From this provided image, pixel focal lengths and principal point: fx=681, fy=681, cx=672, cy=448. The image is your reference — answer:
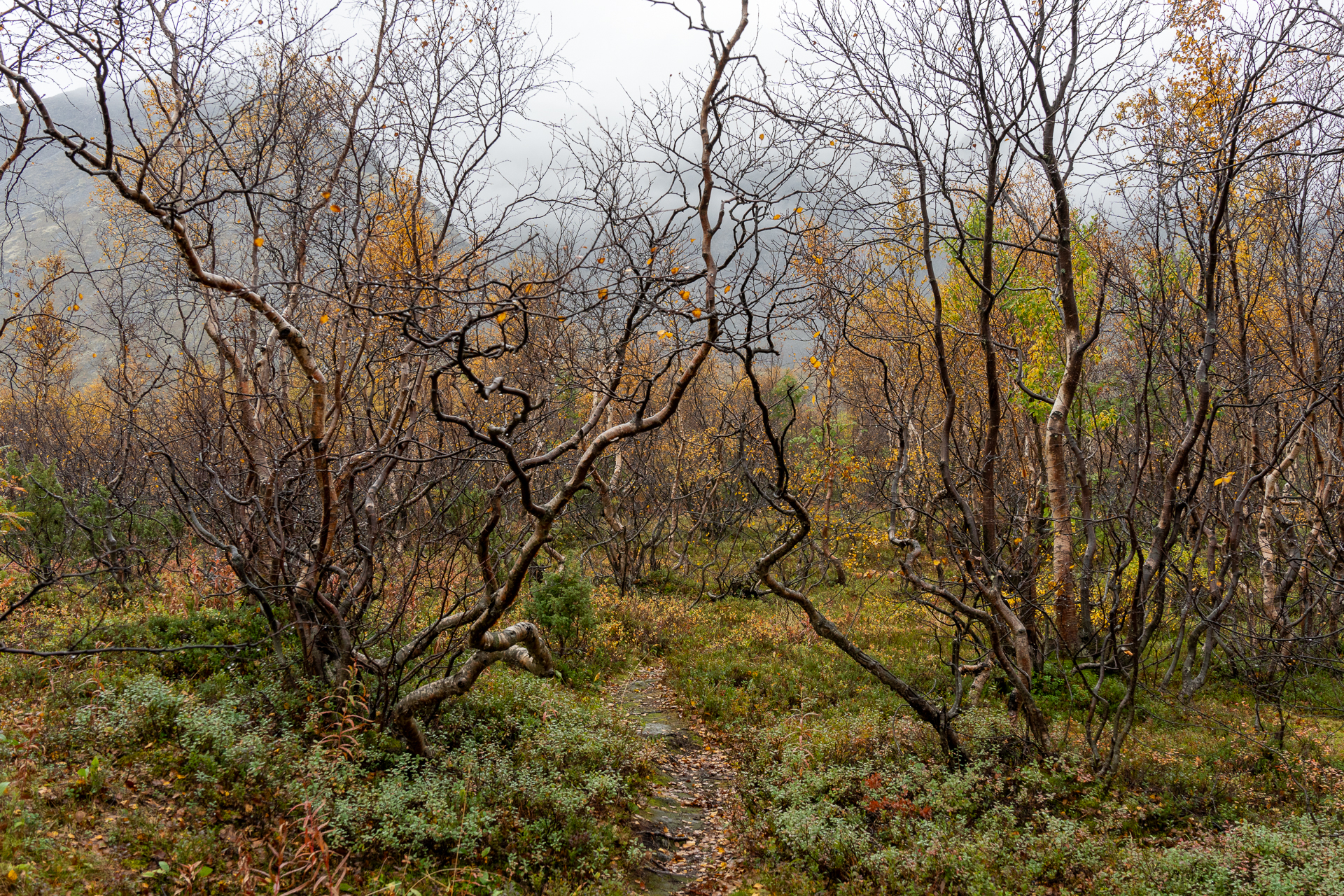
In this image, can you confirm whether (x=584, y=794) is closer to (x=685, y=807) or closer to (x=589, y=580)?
(x=685, y=807)

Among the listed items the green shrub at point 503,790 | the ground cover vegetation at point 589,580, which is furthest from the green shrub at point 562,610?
the green shrub at point 503,790

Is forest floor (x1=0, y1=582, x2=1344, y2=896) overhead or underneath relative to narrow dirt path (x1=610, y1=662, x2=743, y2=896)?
overhead

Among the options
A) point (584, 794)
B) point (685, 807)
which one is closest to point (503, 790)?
point (584, 794)

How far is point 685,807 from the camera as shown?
20.4ft

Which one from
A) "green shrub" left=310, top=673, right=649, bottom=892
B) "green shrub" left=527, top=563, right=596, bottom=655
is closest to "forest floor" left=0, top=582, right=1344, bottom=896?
"green shrub" left=310, top=673, right=649, bottom=892

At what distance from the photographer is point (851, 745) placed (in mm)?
6773

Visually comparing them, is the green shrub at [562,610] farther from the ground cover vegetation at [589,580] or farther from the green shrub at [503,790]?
the green shrub at [503,790]

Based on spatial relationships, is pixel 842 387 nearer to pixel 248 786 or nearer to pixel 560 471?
pixel 560 471

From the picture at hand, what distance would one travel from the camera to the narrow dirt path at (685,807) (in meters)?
5.17

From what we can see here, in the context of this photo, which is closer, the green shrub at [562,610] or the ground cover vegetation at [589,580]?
the ground cover vegetation at [589,580]

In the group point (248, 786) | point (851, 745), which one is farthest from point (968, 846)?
point (248, 786)

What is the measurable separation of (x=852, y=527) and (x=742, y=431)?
29.6ft

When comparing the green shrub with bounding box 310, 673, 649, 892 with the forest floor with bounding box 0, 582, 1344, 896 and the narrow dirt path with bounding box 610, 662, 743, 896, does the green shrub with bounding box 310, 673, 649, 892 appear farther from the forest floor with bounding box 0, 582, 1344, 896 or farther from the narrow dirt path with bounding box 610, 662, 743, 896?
the narrow dirt path with bounding box 610, 662, 743, 896

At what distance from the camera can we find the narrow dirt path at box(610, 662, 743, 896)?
17.0ft
